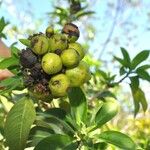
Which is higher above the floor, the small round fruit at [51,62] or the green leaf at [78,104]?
the small round fruit at [51,62]

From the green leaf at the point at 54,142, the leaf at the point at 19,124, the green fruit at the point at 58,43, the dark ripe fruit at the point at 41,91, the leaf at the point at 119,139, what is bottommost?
the leaf at the point at 119,139

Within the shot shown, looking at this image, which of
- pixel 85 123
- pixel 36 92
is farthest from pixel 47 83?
pixel 85 123

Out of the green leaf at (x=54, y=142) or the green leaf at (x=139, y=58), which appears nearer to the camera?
the green leaf at (x=54, y=142)

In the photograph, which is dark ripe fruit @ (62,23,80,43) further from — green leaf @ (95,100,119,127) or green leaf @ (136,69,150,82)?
green leaf @ (136,69,150,82)

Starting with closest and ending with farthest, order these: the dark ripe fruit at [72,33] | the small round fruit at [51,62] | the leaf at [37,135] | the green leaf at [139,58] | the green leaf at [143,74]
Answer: the small round fruit at [51,62] < the dark ripe fruit at [72,33] < the leaf at [37,135] < the green leaf at [143,74] < the green leaf at [139,58]

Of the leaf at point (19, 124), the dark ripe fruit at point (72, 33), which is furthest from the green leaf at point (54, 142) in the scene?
the dark ripe fruit at point (72, 33)

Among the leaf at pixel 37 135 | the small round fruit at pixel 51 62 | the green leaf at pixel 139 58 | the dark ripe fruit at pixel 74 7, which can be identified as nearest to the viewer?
the small round fruit at pixel 51 62

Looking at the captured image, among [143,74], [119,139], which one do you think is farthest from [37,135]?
[143,74]

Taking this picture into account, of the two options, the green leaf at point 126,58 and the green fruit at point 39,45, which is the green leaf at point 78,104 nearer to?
the green fruit at point 39,45
